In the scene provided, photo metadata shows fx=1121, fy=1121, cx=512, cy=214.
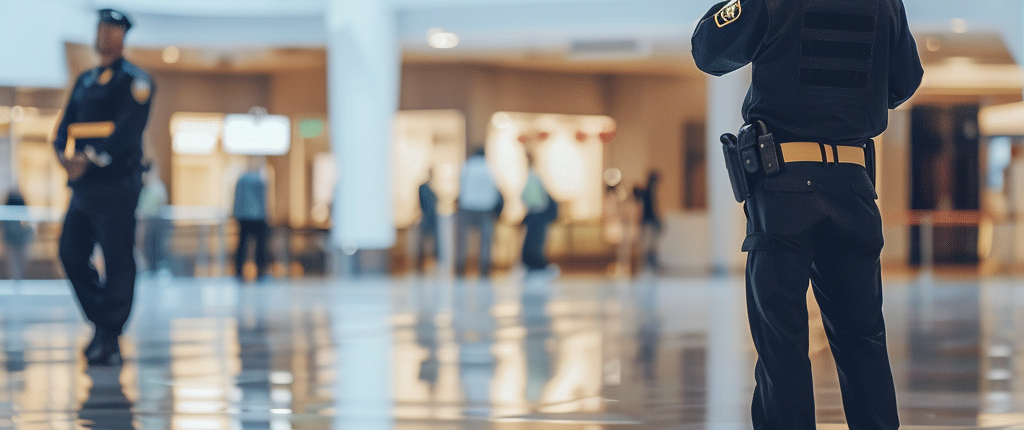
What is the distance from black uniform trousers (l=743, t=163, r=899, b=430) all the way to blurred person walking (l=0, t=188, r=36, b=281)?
12.0 meters

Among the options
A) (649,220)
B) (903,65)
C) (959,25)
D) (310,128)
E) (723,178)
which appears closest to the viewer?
(903,65)

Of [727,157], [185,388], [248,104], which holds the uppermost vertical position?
[248,104]

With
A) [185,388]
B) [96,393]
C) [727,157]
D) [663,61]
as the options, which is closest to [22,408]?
[96,393]

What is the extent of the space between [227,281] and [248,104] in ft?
23.8

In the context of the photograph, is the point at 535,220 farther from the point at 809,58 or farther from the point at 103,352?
the point at 809,58

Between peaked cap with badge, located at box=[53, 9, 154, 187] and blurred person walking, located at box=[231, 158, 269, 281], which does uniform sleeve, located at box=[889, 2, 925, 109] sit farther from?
blurred person walking, located at box=[231, 158, 269, 281]

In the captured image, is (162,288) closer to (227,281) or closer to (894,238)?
(227,281)

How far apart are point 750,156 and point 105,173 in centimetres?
365

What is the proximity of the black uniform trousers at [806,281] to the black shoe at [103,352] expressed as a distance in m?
3.75

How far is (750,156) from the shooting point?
3.30 metres

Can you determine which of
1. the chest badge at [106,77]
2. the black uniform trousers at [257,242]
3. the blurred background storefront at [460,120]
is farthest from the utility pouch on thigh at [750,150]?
the black uniform trousers at [257,242]

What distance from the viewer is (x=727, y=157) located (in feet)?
11.3

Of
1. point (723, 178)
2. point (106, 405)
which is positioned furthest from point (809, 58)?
point (723, 178)

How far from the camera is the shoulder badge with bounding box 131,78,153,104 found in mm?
5742
